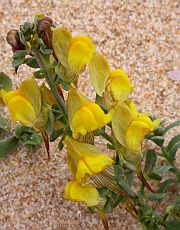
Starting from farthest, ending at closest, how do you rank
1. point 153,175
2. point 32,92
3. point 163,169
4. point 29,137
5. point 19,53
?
1. point 29,137
2. point 163,169
3. point 153,175
4. point 32,92
5. point 19,53

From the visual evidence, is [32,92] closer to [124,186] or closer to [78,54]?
[78,54]

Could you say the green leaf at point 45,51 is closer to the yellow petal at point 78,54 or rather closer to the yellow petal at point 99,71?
the yellow petal at point 78,54

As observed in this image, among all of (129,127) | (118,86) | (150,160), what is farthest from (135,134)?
(150,160)

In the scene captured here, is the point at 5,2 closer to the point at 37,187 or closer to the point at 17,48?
the point at 37,187

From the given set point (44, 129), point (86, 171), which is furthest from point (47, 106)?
point (86, 171)

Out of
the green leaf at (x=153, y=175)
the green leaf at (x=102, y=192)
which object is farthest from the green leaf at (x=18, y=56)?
the green leaf at (x=153, y=175)

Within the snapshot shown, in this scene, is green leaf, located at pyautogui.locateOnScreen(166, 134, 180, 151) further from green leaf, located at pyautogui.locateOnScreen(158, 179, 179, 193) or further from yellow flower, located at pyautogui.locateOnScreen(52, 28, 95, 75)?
yellow flower, located at pyautogui.locateOnScreen(52, 28, 95, 75)
